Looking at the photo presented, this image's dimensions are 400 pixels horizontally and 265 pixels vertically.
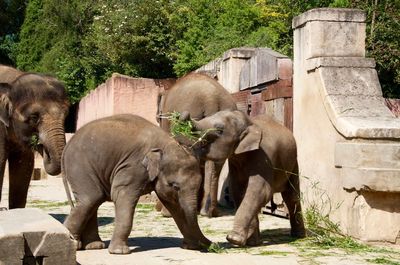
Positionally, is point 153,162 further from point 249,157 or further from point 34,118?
point 34,118

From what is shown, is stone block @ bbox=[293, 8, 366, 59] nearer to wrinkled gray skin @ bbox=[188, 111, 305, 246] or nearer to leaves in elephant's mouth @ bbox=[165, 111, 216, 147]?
wrinkled gray skin @ bbox=[188, 111, 305, 246]

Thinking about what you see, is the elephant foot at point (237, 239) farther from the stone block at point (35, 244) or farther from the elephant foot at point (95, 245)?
the stone block at point (35, 244)

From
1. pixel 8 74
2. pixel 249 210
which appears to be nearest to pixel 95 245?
pixel 249 210

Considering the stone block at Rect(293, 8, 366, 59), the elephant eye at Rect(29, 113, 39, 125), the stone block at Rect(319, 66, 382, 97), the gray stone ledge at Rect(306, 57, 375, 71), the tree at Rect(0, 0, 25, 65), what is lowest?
the elephant eye at Rect(29, 113, 39, 125)

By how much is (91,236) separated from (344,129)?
9.96 feet

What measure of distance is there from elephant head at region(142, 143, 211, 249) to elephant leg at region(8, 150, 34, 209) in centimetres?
264

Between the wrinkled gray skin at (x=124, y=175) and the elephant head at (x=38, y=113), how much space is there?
1.72ft

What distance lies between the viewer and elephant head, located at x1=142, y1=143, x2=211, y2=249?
759 cm

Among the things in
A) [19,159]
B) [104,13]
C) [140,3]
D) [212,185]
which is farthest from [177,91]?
[104,13]

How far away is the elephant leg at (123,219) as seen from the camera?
7555 mm

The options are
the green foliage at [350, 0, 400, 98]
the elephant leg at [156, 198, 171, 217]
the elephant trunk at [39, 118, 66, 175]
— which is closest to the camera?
the elephant trunk at [39, 118, 66, 175]

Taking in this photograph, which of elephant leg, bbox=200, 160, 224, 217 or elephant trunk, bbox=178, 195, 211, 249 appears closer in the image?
elephant trunk, bbox=178, 195, 211, 249

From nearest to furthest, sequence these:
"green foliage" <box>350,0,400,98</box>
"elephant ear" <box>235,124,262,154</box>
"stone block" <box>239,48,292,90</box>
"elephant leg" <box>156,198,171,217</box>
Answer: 1. "elephant ear" <box>235,124,262,154</box>
2. "elephant leg" <box>156,198,171,217</box>
3. "stone block" <box>239,48,292,90</box>
4. "green foliage" <box>350,0,400,98</box>

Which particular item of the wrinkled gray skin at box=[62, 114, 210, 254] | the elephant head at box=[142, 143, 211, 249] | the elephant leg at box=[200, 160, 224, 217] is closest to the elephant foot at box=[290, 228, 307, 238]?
the wrinkled gray skin at box=[62, 114, 210, 254]
